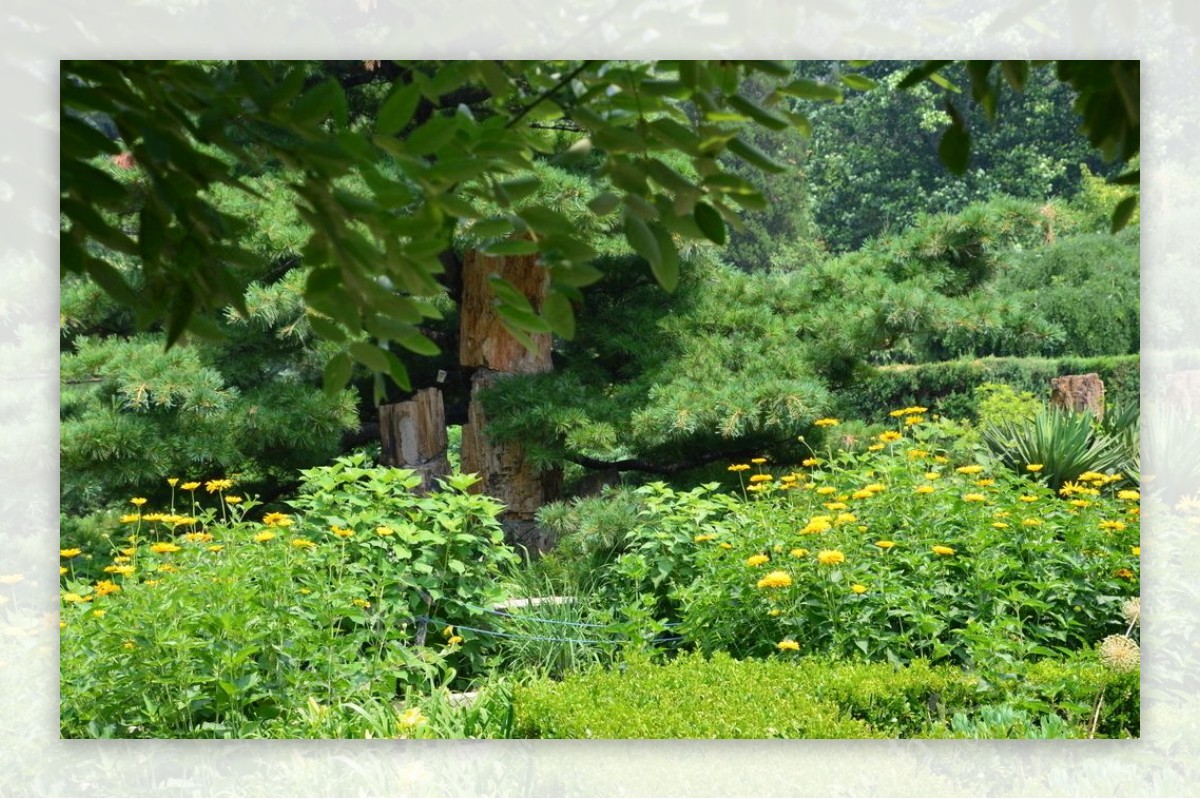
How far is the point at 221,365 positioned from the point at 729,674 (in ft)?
4.74

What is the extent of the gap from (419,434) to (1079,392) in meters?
1.64

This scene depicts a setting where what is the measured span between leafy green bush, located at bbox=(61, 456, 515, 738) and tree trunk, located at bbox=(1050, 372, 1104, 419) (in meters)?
1.39

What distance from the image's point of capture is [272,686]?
2553mm

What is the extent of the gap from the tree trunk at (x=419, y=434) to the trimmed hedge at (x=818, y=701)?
2.42 ft

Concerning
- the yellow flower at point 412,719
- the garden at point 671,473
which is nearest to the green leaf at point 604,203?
the garden at point 671,473

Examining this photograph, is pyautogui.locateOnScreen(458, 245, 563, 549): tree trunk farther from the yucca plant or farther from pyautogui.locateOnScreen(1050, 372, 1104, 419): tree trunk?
pyautogui.locateOnScreen(1050, 372, 1104, 419): tree trunk

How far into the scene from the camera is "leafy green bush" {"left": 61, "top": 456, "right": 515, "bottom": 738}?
2.49 m

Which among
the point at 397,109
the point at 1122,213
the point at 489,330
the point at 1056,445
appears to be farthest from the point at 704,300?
the point at 397,109

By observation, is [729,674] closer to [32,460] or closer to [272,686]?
[272,686]

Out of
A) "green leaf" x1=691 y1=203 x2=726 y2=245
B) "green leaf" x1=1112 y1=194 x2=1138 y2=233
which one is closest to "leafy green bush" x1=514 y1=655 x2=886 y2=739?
"green leaf" x1=1112 y1=194 x2=1138 y2=233

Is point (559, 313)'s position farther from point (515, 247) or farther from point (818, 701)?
point (818, 701)

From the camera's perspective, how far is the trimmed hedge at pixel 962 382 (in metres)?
2.72

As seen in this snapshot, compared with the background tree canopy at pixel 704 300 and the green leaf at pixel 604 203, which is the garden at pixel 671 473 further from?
the green leaf at pixel 604 203

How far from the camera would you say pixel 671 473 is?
10.6ft
